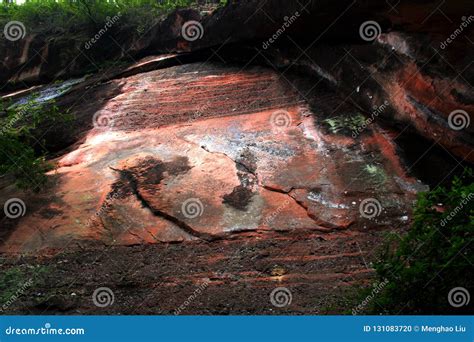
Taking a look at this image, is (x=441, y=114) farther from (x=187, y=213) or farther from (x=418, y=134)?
(x=187, y=213)

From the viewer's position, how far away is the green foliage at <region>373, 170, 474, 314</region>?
3652mm

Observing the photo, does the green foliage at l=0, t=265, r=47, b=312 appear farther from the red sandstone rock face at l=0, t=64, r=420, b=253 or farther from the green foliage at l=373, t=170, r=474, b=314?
the green foliage at l=373, t=170, r=474, b=314

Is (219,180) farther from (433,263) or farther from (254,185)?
(433,263)

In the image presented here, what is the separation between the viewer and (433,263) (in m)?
3.73

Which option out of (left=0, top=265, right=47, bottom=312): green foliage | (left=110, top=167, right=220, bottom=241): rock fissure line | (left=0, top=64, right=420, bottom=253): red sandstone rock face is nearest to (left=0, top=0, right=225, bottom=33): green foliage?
(left=0, top=64, right=420, bottom=253): red sandstone rock face

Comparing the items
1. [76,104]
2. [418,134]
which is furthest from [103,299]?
[76,104]

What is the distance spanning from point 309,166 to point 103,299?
11.5 feet

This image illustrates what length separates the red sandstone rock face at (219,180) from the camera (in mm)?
5699

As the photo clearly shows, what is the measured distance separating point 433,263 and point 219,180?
136 inches

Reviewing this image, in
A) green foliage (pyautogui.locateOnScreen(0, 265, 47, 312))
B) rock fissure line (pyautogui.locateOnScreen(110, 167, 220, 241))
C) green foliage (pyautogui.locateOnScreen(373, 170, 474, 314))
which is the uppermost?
green foliage (pyautogui.locateOnScreen(373, 170, 474, 314))

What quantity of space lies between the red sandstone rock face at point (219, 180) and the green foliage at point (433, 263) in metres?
1.48

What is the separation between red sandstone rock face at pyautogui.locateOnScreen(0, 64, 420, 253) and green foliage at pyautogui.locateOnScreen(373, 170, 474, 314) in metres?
1.48

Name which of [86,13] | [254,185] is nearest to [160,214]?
[254,185]

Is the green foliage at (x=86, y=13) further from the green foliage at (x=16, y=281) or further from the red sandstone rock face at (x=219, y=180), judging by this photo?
the green foliage at (x=16, y=281)
